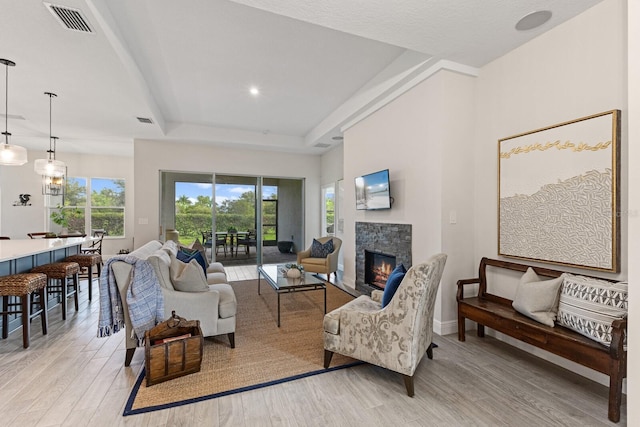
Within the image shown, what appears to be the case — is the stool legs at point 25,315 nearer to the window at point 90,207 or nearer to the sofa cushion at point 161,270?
the sofa cushion at point 161,270

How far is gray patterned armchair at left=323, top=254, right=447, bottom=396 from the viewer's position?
1964 mm

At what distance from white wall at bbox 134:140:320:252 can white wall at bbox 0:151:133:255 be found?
8.27 ft

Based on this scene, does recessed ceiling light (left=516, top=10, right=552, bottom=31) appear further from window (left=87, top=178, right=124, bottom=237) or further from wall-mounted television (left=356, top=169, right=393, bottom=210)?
window (left=87, top=178, right=124, bottom=237)

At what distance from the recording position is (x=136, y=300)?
231 cm

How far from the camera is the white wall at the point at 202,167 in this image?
19.5ft

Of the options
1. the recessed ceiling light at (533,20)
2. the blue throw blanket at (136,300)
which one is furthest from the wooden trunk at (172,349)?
the recessed ceiling light at (533,20)

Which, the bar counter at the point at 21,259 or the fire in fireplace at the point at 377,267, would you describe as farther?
the fire in fireplace at the point at 377,267

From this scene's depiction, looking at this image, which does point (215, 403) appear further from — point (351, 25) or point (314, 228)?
point (314, 228)

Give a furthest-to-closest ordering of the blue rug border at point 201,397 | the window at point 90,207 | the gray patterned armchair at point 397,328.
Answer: the window at point 90,207 < the gray patterned armchair at point 397,328 < the blue rug border at point 201,397

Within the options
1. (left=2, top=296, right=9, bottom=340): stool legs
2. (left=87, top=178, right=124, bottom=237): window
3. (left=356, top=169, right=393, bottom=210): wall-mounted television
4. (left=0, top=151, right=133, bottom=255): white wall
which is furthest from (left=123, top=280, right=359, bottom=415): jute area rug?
(left=0, top=151, right=133, bottom=255): white wall

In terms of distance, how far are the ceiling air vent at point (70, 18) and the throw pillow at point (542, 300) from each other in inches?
170

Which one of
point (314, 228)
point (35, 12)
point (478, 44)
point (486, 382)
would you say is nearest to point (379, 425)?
point (486, 382)

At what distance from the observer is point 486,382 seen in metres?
2.19

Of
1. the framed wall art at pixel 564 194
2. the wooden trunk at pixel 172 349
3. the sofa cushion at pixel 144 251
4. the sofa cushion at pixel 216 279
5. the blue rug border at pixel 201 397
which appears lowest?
the blue rug border at pixel 201 397
